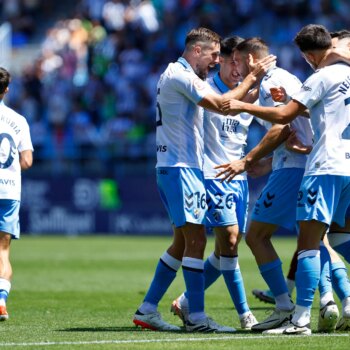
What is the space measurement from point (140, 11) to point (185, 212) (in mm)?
22823

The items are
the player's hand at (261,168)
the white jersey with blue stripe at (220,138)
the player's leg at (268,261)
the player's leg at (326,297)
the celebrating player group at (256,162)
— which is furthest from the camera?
the player's hand at (261,168)

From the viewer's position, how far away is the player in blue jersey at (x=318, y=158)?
8.73 metres

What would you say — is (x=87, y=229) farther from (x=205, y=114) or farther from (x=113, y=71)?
(x=205, y=114)

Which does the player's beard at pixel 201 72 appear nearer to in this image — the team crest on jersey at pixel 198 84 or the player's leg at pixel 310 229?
the team crest on jersey at pixel 198 84

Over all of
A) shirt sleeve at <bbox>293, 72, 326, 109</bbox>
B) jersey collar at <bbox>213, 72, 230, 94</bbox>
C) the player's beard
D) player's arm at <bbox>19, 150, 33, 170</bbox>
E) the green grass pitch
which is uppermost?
the player's beard

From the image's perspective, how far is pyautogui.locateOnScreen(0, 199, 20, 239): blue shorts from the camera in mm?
10984

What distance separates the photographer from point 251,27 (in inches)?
1135

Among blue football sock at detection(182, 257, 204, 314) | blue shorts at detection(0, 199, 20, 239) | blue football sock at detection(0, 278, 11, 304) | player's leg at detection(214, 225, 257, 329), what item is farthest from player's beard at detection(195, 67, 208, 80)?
blue football sock at detection(0, 278, 11, 304)

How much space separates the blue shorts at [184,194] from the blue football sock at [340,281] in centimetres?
140

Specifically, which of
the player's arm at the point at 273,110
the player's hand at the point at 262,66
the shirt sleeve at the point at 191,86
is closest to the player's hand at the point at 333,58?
the player's arm at the point at 273,110

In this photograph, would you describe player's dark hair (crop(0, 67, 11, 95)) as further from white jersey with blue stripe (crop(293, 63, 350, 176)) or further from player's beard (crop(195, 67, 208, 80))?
white jersey with blue stripe (crop(293, 63, 350, 176))

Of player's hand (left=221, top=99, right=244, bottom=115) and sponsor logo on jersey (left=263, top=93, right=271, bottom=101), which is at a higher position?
sponsor logo on jersey (left=263, top=93, right=271, bottom=101)

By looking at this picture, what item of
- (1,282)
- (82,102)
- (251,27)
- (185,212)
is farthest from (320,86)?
(82,102)

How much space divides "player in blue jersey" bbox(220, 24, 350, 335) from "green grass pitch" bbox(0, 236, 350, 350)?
50cm
